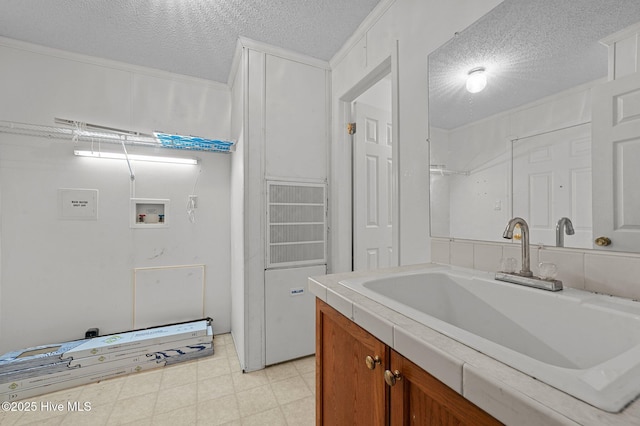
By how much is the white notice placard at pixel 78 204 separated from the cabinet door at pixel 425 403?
2.73 meters

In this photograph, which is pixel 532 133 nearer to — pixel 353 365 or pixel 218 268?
pixel 353 365

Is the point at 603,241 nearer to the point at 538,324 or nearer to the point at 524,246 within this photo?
the point at 524,246

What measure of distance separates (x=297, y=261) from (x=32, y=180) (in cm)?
224

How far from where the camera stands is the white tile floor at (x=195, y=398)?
4.99ft

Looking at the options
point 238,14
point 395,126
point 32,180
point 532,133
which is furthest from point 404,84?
point 32,180

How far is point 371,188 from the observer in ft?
7.51

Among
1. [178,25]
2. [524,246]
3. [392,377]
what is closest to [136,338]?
[392,377]

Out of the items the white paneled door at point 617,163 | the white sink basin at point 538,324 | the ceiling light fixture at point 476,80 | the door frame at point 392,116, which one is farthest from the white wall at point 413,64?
the white paneled door at point 617,163

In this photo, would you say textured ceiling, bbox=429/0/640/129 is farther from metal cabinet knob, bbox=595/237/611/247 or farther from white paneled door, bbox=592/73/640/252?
metal cabinet knob, bbox=595/237/611/247

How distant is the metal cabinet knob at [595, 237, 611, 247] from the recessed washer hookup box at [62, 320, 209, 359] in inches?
100

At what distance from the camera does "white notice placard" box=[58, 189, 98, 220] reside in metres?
2.17

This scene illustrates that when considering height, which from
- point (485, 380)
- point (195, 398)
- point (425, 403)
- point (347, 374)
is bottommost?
point (195, 398)

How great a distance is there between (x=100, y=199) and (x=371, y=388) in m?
2.67

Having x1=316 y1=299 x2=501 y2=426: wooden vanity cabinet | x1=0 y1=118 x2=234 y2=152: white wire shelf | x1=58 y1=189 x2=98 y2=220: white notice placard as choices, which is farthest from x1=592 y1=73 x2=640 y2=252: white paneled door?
x1=58 y1=189 x2=98 y2=220: white notice placard
